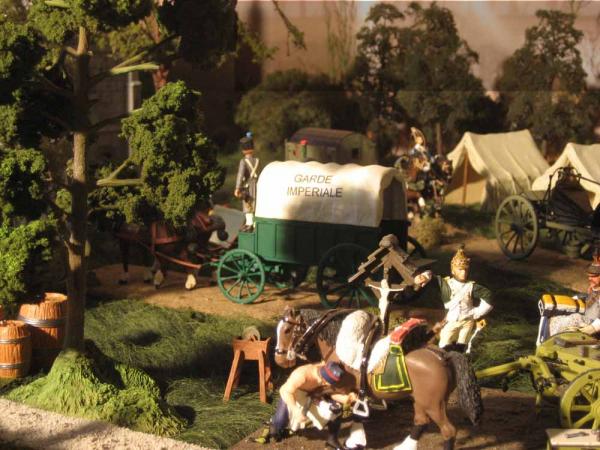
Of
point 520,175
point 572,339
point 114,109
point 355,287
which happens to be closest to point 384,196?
point 355,287

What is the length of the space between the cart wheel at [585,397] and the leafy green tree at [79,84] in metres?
4.13

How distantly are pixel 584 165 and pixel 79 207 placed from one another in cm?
1025

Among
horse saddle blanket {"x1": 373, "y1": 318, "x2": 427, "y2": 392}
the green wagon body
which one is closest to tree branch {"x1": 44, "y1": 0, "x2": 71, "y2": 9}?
horse saddle blanket {"x1": 373, "y1": 318, "x2": 427, "y2": 392}

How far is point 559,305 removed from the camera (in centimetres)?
952

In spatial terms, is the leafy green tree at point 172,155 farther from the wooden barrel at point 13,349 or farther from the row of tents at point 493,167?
the row of tents at point 493,167

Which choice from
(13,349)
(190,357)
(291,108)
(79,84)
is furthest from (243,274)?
(291,108)

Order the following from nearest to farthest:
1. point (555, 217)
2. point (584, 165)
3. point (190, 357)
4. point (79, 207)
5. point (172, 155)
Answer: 1. point (172, 155)
2. point (79, 207)
3. point (190, 357)
4. point (555, 217)
5. point (584, 165)

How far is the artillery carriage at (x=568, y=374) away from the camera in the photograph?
325 inches

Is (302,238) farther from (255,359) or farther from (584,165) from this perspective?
(584,165)

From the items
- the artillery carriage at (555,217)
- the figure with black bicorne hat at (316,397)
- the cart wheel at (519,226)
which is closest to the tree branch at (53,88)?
the figure with black bicorne hat at (316,397)

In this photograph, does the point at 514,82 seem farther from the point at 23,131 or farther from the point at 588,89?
the point at 23,131

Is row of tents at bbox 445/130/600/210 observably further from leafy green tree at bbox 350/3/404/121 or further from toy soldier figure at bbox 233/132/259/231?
toy soldier figure at bbox 233/132/259/231

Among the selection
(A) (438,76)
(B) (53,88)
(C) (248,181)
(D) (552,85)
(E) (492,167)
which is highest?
(A) (438,76)

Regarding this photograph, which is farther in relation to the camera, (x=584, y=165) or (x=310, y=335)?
(x=584, y=165)
